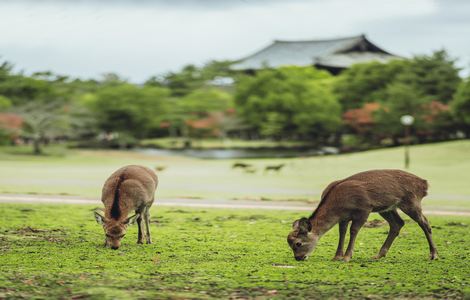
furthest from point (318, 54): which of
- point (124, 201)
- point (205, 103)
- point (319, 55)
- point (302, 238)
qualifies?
point (302, 238)

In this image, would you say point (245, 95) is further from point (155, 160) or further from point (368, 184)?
point (368, 184)

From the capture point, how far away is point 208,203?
20.5 metres

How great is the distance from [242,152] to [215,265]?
155ft

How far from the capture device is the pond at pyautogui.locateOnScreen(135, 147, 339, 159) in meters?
53.4

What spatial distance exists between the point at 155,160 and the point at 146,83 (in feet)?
63.9

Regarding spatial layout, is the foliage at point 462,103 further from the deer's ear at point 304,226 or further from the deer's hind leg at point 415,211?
the deer's ear at point 304,226

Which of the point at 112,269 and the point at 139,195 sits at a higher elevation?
the point at 139,195

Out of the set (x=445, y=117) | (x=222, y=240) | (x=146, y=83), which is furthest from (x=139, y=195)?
(x=146, y=83)

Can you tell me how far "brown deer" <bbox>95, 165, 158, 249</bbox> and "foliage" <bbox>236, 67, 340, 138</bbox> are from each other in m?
42.3

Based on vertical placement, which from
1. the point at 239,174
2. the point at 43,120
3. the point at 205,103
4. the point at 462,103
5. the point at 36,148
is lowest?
the point at 239,174

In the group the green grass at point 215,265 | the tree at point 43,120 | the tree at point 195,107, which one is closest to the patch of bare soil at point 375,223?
the green grass at point 215,265

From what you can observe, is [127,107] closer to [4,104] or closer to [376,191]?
[4,104]

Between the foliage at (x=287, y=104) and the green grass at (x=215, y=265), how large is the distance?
129ft

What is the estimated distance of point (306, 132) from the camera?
182ft
